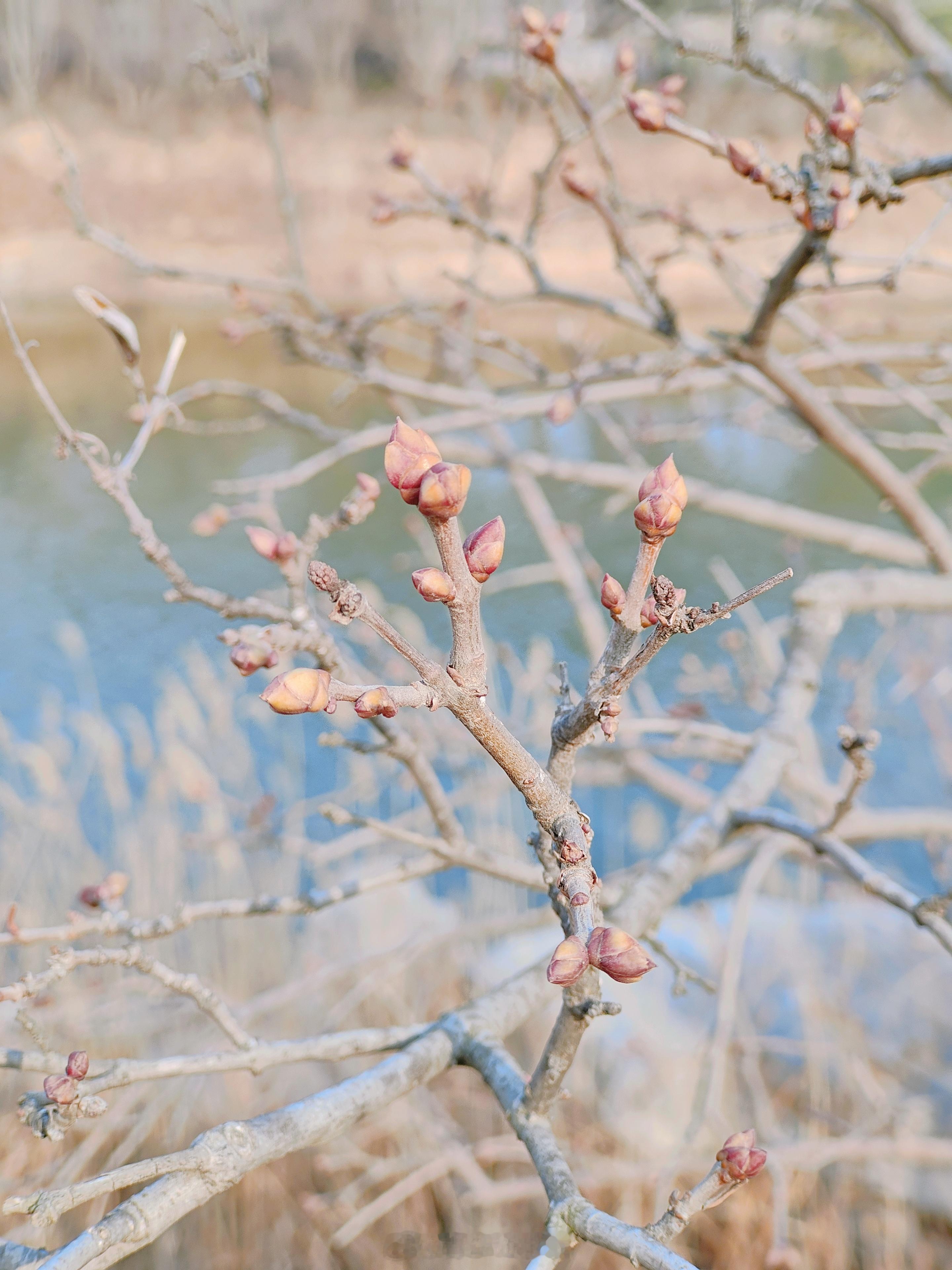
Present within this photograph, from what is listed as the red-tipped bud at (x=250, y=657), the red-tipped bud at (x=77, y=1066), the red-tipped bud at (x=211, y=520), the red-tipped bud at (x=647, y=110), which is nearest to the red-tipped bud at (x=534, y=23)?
the red-tipped bud at (x=647, y=110)

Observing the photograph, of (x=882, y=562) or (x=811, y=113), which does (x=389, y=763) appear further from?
(x=882, y=562)

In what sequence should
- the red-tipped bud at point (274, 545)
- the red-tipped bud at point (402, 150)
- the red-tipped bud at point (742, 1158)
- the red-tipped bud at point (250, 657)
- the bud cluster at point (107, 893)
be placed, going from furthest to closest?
the red-tipped bud at point (402, 150)
the bud cluster at point (107, 893)
the red-tipped bud at point (274, 545)
the red-tipped bud at point (250, 657)
the red-tipped bud at point (742, 1158)

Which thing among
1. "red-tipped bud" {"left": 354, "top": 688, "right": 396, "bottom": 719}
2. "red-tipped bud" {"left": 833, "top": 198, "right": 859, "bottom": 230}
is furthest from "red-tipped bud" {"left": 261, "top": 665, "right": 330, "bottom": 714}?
"red-tipped bud" {"left": 833, "top": 198, "right": 859, "bottom": 230}

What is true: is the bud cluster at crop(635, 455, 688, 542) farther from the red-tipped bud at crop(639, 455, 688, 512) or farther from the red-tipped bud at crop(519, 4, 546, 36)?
the red-tipped bud at crop(519, 4, 546, 36)

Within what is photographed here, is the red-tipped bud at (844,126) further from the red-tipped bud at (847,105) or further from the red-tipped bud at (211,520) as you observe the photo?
the red-tipped bud at (211,520)

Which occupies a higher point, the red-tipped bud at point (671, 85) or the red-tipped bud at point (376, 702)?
the red-tipped bud at point (671, 85)

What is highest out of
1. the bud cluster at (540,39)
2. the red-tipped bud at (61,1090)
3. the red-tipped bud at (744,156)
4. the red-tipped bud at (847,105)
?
the bud cluster at (540,39)

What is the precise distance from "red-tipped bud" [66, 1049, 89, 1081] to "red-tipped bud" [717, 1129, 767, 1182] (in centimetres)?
35

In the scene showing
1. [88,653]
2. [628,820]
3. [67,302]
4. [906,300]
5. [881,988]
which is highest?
[67,302]

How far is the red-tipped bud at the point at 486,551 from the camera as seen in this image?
1.28ft

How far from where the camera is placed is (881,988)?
7.48 feet

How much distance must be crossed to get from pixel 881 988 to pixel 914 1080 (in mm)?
244

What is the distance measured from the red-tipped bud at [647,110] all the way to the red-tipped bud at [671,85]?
1.41 ft

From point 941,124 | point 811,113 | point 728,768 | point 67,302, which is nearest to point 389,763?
point 728,768
